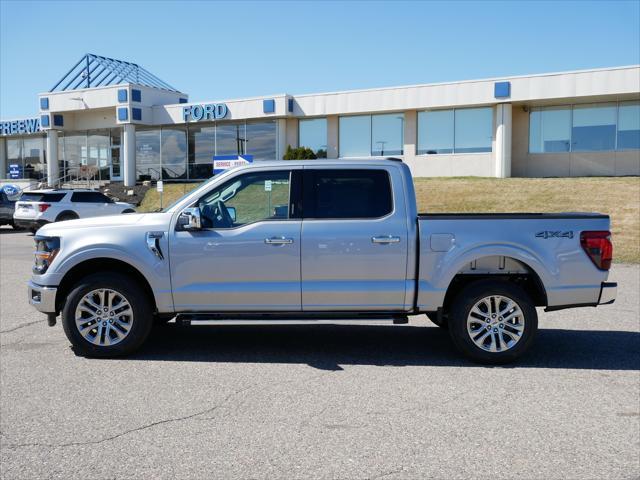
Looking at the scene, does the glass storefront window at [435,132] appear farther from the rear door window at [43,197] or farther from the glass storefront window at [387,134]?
the rear door window at [43,197]

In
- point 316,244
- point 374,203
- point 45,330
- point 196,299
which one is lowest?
point 45,330

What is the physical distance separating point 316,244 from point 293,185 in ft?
2.27

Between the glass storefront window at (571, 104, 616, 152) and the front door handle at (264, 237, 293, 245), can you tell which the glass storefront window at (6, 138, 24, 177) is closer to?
the glass storefront window at (571, 104, 616, 152)

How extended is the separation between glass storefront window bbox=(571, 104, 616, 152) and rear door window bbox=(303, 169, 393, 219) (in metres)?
27.5

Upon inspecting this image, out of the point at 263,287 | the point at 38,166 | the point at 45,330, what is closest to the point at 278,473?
the point at 263,287

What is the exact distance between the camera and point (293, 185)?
21.0 feet

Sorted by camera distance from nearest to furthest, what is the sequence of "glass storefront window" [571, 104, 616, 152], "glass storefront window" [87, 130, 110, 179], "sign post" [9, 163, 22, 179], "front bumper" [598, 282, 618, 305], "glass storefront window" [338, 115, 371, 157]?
1. "front bumper" [598, 282, 618, 305]
2. "glass storefront window" [571, 104, 616, 152]
3. "glass storefront window" [338, 115, 371, 157]
4. "glass storefront window" [87, 130, 110, 179]
5. "sign post" [9, 163, 22, 179]

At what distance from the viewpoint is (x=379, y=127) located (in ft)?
112

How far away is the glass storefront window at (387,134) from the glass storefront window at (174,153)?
42.2 feet

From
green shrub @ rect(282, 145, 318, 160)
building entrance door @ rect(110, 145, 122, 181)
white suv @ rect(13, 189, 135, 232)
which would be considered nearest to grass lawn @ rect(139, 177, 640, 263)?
green shrub @ rect(282, 145, 318, 160)

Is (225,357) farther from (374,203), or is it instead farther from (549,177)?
(549,177)

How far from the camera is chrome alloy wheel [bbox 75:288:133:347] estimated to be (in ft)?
20.6

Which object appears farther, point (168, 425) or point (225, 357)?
point (225, 357)

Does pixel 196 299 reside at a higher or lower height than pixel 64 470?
higher
